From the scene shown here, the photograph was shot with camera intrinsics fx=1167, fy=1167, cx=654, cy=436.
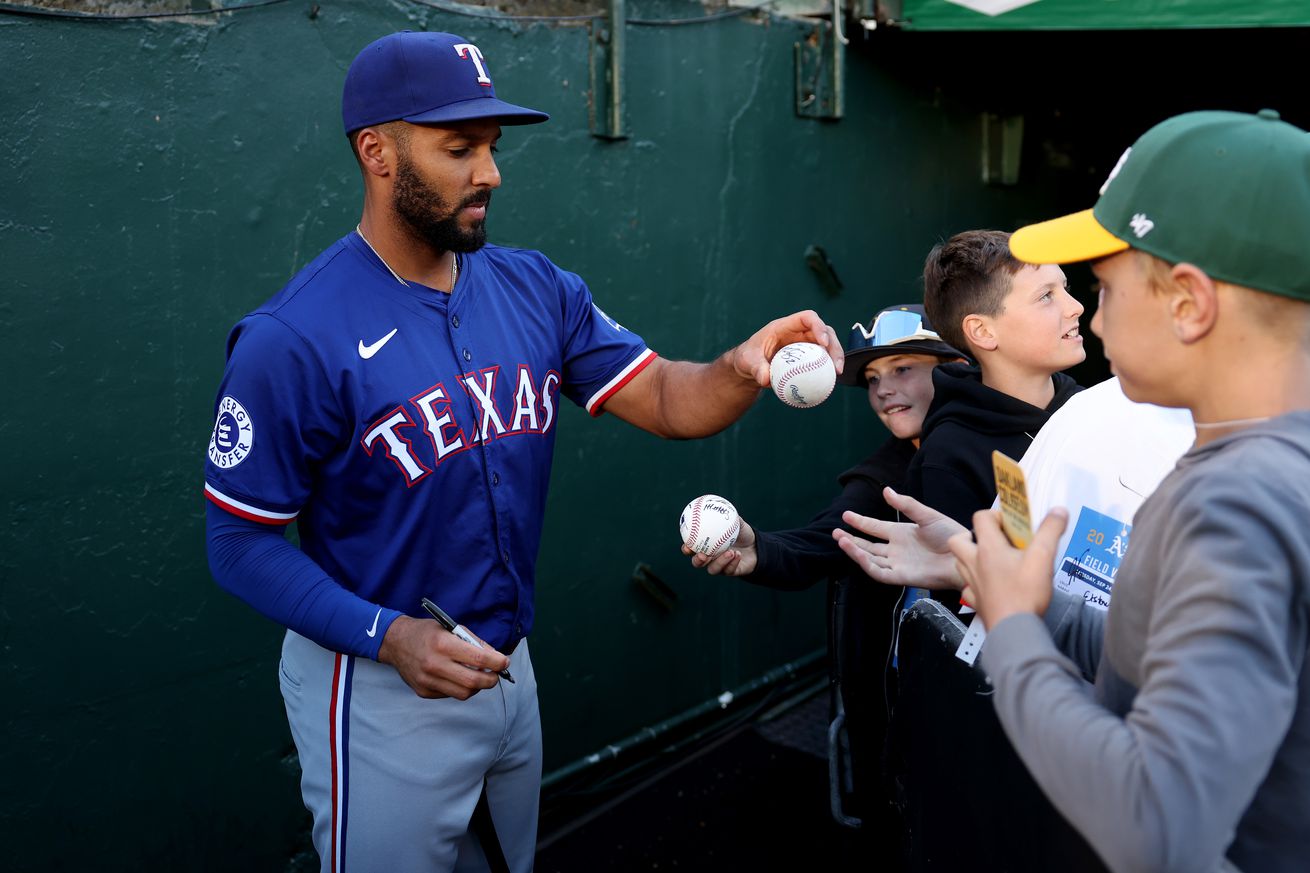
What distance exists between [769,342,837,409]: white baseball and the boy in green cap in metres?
0.94

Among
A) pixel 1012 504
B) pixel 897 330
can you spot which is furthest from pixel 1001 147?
pixel 1012 504

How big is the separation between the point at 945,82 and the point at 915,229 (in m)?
0.78

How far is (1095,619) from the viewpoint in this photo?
5.82 feet

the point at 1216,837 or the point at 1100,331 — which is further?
the point at 1100,331

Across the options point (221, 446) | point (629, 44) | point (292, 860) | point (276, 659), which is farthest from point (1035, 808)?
point (629, 44)

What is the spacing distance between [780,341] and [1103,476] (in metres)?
0.81

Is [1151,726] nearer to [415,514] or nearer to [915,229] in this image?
[415,514]

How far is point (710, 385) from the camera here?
2.70 metres

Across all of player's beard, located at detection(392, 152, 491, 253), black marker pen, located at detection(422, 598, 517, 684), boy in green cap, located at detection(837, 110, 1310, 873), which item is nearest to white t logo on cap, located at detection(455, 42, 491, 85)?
player's beard, located at detection(392, 152, 491, 253)

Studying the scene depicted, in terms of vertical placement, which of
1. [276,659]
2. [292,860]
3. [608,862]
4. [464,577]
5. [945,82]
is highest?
[945,82]

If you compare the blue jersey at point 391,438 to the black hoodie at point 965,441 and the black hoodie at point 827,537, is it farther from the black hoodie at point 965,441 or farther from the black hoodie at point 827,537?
the black hoodie at point 965,441

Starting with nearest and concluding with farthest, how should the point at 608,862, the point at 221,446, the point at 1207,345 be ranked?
the point at 1207,345 < the point at 221,446 < the point at 608,862

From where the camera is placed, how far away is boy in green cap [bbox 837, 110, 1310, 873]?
1173 mm

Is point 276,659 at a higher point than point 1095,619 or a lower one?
lower
